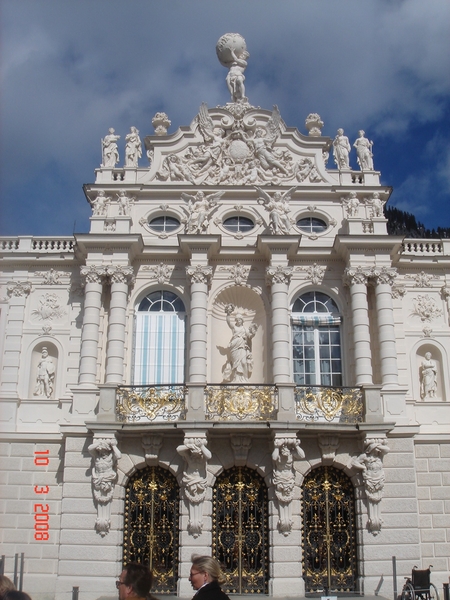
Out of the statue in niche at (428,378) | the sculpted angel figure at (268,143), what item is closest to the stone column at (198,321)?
the sculpted angel figure at (268,143)

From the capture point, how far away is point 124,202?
24359mm

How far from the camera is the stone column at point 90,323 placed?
21484mm

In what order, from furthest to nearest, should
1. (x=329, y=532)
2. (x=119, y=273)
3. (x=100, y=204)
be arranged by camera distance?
(x=100, y=204) → (x=119, y=273) → (x=329, y=532)

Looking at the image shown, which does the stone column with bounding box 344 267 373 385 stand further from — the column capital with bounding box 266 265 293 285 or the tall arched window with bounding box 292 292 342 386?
the column capital with bounding box 266 265 293 285

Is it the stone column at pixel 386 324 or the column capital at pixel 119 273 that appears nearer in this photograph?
the stone column at pixel 386 324

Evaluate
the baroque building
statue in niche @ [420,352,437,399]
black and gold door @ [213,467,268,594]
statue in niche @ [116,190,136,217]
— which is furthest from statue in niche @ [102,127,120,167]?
statue in niche @ [420,352,437,399]

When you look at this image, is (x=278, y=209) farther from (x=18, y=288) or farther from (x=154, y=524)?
(x=154, y=524)

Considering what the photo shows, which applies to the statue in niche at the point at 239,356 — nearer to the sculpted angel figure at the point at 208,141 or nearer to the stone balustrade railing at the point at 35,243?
the sculpted angel figure at the point at 208,141

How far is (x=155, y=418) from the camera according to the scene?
20.3 m

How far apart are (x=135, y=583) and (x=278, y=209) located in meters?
19.0

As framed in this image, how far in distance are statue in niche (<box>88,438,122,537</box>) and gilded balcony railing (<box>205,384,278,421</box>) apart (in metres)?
3.00

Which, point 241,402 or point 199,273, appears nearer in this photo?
point 241,402

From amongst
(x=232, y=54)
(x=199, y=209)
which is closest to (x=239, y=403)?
(x=199, y=209)

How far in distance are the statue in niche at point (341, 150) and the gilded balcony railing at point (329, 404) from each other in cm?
908
